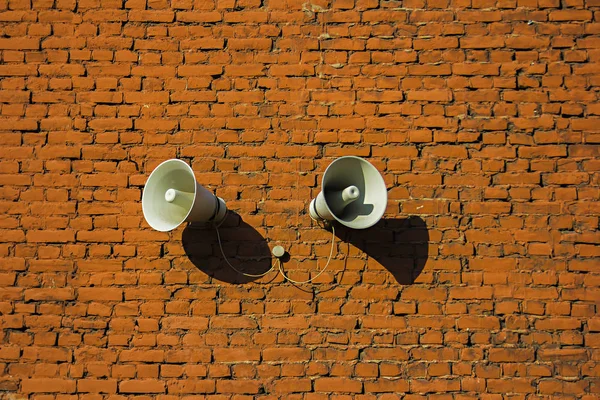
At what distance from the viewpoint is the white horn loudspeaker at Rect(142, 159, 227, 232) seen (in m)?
2.52

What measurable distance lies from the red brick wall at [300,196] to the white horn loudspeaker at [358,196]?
265mm

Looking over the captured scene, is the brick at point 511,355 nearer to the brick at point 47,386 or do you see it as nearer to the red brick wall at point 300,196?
the red brick wall at point 300,196

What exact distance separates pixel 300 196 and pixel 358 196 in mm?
485

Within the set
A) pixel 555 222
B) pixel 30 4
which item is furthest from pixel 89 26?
pixel 555 222

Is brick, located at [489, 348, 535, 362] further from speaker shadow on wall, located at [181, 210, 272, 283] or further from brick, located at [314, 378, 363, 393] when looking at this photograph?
speaker shadow on wall, located at [181, 210, 272, 283]

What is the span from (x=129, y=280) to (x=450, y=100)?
2.17 metres

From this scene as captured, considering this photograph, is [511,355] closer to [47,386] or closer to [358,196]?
[358,196]

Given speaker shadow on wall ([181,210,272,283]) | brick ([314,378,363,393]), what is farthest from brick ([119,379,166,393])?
brick ([314,378,363,393])

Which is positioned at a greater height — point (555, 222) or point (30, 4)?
point (30, 4)

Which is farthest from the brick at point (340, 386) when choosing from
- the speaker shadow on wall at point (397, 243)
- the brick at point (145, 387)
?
the brick at point (145, 387)

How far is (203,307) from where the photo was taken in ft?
9.17

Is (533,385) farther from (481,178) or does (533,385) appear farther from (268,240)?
(268,240)

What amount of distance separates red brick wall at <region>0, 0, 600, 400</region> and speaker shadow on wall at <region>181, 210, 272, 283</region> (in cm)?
1

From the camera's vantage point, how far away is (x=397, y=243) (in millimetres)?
2852
